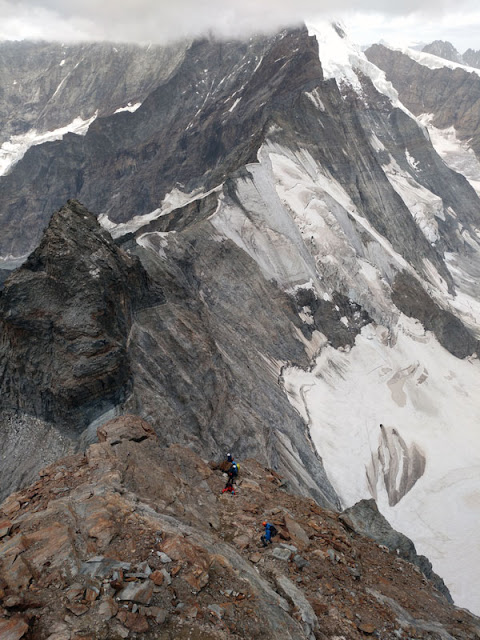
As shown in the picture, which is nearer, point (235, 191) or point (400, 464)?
point (400, 464)

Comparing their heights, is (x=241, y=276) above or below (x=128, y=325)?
below

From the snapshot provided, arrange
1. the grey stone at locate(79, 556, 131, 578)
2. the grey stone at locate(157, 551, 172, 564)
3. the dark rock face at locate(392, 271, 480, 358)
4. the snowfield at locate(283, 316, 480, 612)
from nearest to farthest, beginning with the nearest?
the grey stone at locate(79, 556, 131, 578) < the grey stone at locate(157, 551, 172, 564) < the snowfield at locate(283, 316, 480, 612) < the dark rock face at locate(392, 271, 480, 358)

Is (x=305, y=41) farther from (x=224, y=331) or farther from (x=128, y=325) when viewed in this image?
(x=128, y=325)

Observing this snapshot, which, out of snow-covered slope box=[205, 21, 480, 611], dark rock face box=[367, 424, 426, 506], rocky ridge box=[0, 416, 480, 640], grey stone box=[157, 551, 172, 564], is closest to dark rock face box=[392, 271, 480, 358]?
snow-covered slope box=[205, 21, 480, 611]

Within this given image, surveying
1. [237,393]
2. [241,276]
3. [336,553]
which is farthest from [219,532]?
[241,276]

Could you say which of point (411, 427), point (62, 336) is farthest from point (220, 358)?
point (411, 427)

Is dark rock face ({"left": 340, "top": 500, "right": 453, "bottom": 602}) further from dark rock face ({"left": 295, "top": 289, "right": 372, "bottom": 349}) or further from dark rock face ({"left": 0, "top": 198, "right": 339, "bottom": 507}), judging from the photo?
dark rock face ({"left": 295, "top": 289, "right": 372, "bottom": 349})

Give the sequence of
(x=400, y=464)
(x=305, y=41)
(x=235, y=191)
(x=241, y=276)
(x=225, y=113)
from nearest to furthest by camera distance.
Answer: (x=400, y=464) < (x=241, y=276) < (x=235, y=191) < (x=305, y=41) < (x=225, y=113)
